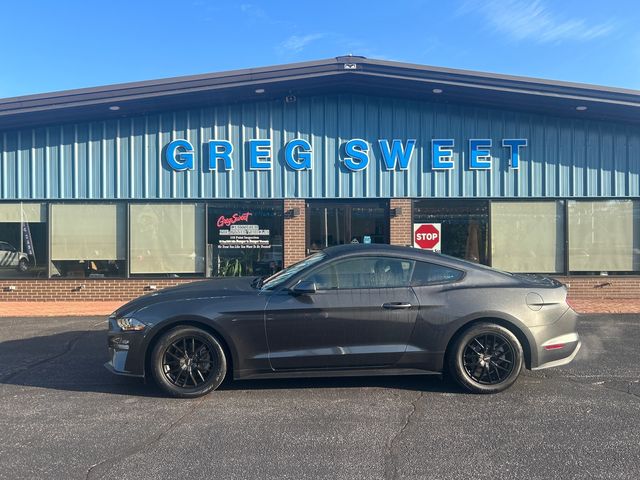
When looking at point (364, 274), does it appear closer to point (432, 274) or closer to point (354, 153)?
point (432, 274)

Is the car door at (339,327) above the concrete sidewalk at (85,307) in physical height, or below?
above

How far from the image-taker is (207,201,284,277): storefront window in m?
11.5

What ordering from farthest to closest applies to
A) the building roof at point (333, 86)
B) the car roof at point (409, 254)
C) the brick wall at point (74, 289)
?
the brick wall at point (74, 289) → the building roof at point (333, 86) → the car roof at point (409, 254)

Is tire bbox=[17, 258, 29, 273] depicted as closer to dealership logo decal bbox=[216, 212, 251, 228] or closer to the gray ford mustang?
dealership logo decal bbox=[216, 212, 251, 228]

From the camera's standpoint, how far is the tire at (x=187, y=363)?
4.87 m

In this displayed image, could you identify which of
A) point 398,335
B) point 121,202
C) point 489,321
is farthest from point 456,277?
point 121,202

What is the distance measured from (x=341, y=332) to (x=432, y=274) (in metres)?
1.09

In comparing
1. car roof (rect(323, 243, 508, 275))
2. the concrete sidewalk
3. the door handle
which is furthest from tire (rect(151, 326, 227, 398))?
the concrete sidewalk

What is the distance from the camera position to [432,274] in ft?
17.0

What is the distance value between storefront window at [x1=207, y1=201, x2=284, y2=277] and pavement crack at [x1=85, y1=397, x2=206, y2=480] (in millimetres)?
7165

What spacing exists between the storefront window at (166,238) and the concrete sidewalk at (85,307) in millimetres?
1104

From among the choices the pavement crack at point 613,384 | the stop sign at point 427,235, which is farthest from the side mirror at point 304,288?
the stop sign at point 427,235

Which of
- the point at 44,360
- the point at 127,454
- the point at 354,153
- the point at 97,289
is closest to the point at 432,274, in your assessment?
the point at 127,454

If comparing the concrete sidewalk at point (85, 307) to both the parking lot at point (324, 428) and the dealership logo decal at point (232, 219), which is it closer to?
the dealership logo decal at point (232, 219)
